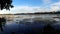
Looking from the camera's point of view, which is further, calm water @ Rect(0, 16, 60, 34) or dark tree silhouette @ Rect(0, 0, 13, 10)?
dark tree silhouette @ Rect(0, 0, 13, 10)

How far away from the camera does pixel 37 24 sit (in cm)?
820

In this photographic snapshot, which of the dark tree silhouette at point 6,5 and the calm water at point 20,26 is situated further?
the dark tree silhouette at point 6,5

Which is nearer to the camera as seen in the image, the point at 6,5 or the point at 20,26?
the point at 20,26

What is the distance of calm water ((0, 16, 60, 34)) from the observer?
7.74 metres

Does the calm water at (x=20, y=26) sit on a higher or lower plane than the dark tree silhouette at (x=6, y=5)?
lower

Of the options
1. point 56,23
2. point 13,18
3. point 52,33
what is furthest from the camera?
point 13,18

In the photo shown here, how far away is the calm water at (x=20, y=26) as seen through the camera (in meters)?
7.74

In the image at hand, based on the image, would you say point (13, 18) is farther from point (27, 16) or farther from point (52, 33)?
point (52, 33)

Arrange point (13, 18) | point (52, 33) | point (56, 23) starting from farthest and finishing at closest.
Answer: point (13, 18) → point (56, 23) → point (52, 33)

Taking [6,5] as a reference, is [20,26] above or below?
below

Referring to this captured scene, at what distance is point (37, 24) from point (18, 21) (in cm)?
96

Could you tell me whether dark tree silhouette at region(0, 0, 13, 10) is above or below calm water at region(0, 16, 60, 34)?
above

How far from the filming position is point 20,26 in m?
8.09

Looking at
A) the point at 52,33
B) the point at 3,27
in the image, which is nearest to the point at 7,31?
the point at 3,27
